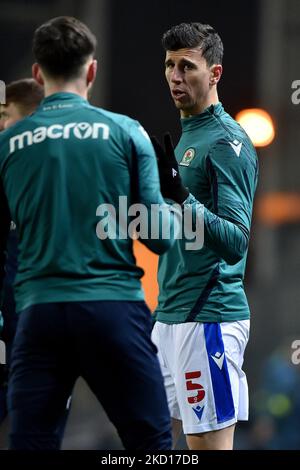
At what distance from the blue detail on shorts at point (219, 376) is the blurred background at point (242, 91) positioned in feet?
26.2

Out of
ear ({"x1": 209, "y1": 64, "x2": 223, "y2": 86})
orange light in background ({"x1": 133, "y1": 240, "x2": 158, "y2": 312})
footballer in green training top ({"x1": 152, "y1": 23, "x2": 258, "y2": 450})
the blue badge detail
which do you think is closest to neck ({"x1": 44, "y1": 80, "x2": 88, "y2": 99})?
footballer in green training top ({"x1": 152, "y1": 23, "x2": 258, "y2": 450})

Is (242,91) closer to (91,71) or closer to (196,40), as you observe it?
(196,40)

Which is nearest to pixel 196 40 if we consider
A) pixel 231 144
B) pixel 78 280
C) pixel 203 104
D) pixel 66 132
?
pixel 203 104

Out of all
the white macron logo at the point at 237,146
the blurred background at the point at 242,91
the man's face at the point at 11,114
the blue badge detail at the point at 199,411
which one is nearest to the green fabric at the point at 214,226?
the white macron logo at the point at 237,146

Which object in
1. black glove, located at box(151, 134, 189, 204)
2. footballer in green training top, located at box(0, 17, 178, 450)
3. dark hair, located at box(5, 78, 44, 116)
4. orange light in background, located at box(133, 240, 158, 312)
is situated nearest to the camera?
footballer in green training top, located at box(0, 17, 178, 450)

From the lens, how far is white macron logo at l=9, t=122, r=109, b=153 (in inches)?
172

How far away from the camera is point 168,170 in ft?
15.9

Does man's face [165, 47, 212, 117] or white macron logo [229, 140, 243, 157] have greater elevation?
man's face [165, 47, 212, 117]

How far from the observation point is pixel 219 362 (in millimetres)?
5438

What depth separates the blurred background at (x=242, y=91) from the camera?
610 inches

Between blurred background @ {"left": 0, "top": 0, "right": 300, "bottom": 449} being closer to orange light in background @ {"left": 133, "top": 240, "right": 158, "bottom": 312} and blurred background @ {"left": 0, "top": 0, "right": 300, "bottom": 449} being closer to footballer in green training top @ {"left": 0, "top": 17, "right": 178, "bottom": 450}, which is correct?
orange light in background @ {"left": 133, "top": 240, "right": 158, "bottom": 312}

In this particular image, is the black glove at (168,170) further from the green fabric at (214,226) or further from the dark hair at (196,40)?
the dark hair at (196,40)

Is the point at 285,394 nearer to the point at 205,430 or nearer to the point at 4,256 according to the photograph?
the point at 205,430
